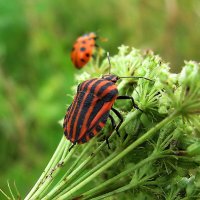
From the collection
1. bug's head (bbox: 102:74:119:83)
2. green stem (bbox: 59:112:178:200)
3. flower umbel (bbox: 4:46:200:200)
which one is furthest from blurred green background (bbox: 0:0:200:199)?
→ green stem (bbox: 59:112:178:200)

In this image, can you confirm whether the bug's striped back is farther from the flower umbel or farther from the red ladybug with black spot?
the red ladybug with black spot

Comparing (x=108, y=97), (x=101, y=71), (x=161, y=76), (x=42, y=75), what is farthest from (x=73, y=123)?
(x=42, y=75)

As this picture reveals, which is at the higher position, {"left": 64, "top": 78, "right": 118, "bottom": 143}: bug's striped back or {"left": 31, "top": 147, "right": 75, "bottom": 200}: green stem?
{"left": 64, "top": 78, "right": 118, "bottom": 143}: bug's striped back

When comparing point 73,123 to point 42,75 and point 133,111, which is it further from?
point 42,75

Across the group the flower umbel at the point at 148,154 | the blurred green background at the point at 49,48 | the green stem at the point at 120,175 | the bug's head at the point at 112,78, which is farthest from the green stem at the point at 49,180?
the blurred green background at the point at 49,48

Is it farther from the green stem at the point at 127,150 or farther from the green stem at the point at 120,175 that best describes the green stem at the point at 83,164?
the green stem at the point at 120,175

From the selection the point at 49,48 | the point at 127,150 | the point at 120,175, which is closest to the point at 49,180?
the point at 120,175

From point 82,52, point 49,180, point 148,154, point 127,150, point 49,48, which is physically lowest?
point 49,180

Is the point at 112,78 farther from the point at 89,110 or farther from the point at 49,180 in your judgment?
the point at 49,180
